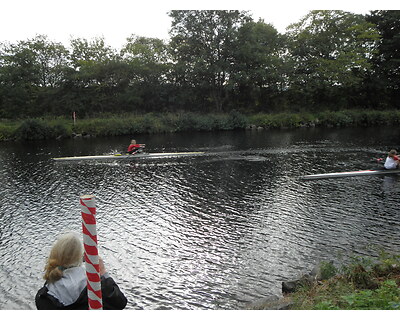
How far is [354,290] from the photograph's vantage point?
22.1 feet

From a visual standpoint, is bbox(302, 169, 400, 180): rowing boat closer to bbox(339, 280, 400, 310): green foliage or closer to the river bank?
the river bank

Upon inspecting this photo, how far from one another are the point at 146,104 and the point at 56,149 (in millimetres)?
23937

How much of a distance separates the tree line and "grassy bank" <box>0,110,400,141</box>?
4.63 m

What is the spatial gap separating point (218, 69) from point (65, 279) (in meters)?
46.4

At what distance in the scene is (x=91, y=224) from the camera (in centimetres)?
436

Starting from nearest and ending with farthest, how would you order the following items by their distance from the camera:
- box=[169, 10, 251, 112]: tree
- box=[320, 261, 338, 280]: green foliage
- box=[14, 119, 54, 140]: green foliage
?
box=[320, 261, 338, 280]: green foliage, box=[14, 119, 54, 140]: green foliage, box=[169, 10, 251, 112]: tree

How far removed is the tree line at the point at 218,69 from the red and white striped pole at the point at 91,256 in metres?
45.2

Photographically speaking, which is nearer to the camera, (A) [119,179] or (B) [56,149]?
(A) [119,179]

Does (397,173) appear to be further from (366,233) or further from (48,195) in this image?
(48,195)

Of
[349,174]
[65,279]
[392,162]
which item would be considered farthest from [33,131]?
[65,279]

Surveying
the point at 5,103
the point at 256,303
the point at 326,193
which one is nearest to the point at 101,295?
the point at 256,303

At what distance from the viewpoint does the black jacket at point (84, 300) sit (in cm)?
424

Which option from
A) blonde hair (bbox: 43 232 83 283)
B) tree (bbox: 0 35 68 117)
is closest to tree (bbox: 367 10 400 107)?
tree (bbox: 0 35 68 117)

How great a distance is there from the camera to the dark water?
28.2ft
